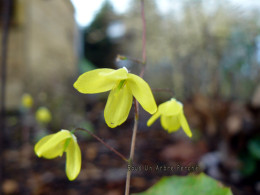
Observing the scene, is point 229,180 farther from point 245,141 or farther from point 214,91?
point 214,91

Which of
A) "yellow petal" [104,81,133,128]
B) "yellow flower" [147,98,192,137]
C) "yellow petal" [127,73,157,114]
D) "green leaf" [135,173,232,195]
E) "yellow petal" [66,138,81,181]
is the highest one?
"yellow petal" [127,73,157,114]

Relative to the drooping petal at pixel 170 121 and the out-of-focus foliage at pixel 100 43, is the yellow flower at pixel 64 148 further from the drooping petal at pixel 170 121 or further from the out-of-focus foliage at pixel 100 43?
the out-of-focus foliage at pixel 100 43

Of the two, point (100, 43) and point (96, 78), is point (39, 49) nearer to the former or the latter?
point (96, 78)

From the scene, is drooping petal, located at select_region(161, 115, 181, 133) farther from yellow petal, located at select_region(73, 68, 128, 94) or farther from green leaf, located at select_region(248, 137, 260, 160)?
green leaf, located at select_region(248, 137, 260, 160)

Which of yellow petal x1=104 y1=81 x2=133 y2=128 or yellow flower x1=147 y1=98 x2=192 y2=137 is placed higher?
yellow petal x1=104 y1=81 x2=133 y2=128

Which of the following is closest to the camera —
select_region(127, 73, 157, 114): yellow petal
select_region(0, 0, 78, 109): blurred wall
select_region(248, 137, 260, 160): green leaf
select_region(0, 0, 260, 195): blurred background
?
select_region(127, 73, 157, 114): yellow petal

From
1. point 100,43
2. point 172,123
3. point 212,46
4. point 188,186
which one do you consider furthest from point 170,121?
point 100,43

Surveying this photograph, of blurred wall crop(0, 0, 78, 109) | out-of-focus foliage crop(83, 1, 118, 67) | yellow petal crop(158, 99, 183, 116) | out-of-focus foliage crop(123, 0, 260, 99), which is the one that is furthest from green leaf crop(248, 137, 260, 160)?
out-of-focus foliage crop(83, 1, 118, 67)
